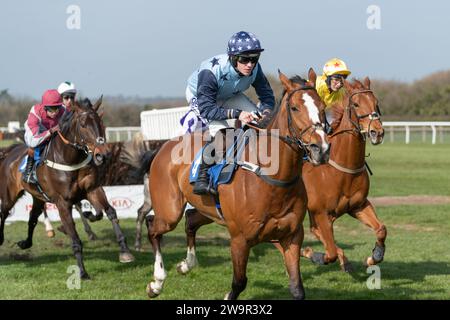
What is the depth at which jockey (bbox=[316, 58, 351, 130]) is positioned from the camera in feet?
24.8

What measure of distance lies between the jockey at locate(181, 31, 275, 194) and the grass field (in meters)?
1.62

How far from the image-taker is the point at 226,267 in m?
8.15

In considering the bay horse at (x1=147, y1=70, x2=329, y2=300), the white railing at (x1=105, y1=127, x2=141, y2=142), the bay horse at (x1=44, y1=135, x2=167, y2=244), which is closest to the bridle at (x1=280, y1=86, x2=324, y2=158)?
the bay horse at (x1=147, y1=70, x2=329, y2=300)

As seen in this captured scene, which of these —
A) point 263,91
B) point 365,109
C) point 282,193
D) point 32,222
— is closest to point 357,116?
point 365,109

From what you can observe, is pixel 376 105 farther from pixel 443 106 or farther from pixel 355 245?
pixel 443 106

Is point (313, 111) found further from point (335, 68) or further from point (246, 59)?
point (335, 68)

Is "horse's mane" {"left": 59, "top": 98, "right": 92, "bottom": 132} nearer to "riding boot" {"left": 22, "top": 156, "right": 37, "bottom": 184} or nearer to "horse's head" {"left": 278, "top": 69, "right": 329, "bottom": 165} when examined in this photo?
"riding boot" {"left": 22, "top": 156, "right": 37, "bottom": 184}

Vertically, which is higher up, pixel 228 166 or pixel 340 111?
pixel 340 111

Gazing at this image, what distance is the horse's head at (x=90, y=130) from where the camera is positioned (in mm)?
7789

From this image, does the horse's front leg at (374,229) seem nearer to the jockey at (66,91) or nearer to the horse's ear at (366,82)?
the horse's ear at (366,82)

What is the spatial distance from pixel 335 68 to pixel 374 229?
1.76 meters

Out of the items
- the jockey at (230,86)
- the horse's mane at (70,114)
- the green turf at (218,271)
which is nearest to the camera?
the jockey at (230,86)

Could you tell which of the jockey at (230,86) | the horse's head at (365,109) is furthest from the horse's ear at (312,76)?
the horse's head at (365,109)

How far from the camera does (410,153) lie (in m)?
26.1
